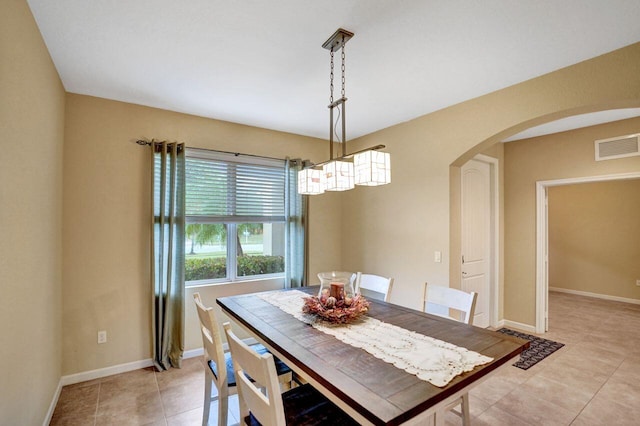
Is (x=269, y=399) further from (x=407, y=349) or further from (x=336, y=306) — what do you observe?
(x=336, y=306)

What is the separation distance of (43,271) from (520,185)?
5206mm

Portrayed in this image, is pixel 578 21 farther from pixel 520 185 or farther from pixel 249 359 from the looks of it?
pixel 520 185

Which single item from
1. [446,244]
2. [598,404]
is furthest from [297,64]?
[598,404]

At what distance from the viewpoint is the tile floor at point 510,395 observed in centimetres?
224

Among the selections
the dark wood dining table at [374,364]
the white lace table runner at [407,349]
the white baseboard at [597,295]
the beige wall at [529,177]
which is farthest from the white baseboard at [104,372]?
the white baseboard at [597,295]

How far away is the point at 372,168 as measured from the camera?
1822 millimetres

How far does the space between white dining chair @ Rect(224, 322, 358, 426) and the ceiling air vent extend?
13.8ft

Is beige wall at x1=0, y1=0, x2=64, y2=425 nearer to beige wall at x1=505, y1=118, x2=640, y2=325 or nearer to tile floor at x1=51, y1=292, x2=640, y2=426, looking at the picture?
tile floor at x1=51, y1=292, x2=640, y2=426

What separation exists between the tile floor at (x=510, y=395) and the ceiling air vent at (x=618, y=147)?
2.22 m

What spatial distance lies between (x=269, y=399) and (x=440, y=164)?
9.20 ft

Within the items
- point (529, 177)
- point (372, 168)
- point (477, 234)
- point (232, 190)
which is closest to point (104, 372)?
point (232, 190)

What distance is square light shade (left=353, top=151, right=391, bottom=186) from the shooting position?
1826mm

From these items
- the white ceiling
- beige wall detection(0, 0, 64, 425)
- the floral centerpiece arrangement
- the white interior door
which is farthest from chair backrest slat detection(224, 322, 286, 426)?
the white interior door

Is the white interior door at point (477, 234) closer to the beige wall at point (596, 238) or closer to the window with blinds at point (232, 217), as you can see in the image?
the window with blinds at point (232, 217)
